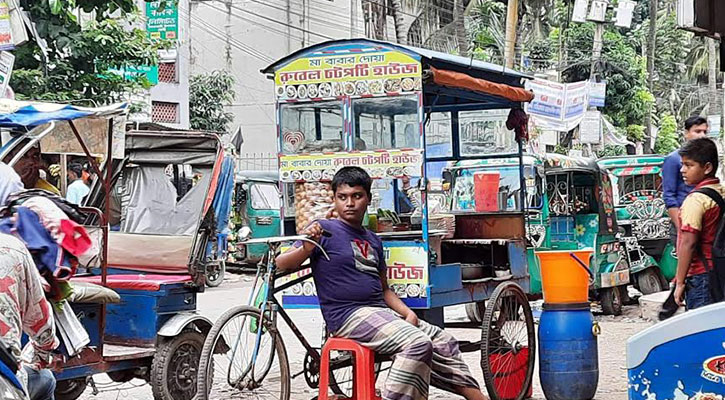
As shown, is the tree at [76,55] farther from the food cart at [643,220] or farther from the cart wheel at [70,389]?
the food cart at [643,220]

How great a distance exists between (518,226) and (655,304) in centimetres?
153

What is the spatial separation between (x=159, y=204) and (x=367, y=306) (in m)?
3.15

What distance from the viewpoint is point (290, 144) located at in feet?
26.3

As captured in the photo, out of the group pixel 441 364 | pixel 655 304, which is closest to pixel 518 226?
pixel 655 304

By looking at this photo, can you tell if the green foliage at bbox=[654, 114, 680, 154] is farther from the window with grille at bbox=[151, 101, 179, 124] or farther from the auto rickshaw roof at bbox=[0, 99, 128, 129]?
the auto rickshaw roof at bbox=[0, 99, 128, 129]

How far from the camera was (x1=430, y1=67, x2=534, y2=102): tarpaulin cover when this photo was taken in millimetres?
7516

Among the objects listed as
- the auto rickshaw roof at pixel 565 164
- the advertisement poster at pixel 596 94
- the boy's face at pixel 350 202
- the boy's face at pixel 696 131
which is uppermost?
the advertisement poster at pixel 596 94

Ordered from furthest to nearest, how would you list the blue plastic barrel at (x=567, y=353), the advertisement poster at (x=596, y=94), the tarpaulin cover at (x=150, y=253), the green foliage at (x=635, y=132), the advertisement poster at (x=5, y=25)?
the green foliage at (x=635, y=132) → the advertisement poster at (x=596, y=94) → the advertisement poster at (x=5, y=25) → the tarpaulin cover at (x=150, y=253) → the blue plastic barrel at (x=567, y=353)

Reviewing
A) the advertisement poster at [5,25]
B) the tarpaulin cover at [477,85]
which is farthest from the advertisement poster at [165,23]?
the tarpaulin cover at [477,85]

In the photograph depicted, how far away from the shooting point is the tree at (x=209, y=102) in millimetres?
29516

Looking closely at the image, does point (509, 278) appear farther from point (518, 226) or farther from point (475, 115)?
point (475, 115)

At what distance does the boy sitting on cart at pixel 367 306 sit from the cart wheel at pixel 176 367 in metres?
1.70

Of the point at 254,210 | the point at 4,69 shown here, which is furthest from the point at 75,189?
the point at 254,210

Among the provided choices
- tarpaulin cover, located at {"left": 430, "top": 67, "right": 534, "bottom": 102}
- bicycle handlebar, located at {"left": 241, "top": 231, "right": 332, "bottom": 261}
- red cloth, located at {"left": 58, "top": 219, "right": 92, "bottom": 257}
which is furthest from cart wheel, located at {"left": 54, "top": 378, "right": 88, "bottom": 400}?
tarpaulin cover, located at {"left": 430, "top": 67, "right": 534, "bottom": 102}
